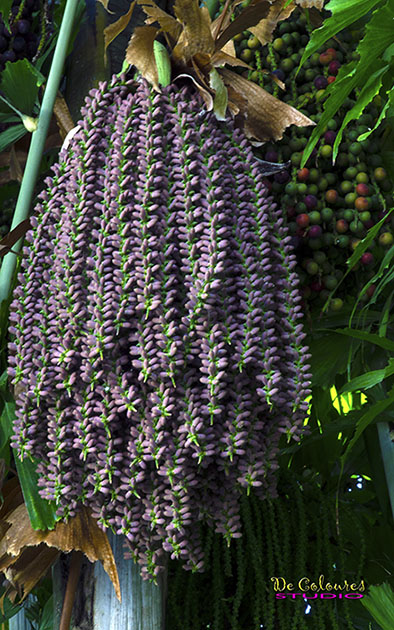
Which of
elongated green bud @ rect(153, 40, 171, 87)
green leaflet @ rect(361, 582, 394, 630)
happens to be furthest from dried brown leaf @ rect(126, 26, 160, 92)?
green leaflet @ rect(361, 582, 394, 630)

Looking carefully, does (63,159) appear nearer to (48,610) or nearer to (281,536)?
(281,536)

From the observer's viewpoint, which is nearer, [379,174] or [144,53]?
[144,53]

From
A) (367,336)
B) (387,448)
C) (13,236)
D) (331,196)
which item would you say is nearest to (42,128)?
(13,236)

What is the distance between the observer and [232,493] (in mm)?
771

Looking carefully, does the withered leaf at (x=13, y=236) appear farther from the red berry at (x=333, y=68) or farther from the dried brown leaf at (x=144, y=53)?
the red berry at (x=333, y=68)

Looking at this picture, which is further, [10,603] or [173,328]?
[10,603]

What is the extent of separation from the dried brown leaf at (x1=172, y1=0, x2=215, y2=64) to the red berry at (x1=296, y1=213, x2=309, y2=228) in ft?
0.76

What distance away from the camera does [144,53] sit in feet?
2.87

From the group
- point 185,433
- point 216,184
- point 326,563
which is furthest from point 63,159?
point 326,563

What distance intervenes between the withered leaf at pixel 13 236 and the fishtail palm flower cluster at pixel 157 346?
0.35 feet

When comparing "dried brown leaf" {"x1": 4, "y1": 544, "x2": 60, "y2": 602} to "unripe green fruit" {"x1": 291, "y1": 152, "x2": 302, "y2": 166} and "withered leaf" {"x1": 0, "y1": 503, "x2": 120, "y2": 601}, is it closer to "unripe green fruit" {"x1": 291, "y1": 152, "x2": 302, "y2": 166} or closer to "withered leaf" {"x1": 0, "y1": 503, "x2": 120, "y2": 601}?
"withered leaf" {"x1": 0, "y1": 503, "x2": 120, "y2": 601}

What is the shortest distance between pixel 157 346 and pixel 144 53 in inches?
14.4

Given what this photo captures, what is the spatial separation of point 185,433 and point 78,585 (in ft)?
1.01

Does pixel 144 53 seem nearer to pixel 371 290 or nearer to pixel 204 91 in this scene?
pixel 204 91
